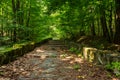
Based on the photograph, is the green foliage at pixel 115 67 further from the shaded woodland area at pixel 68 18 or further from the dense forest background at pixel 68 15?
the dense forest background at pixel 68 15

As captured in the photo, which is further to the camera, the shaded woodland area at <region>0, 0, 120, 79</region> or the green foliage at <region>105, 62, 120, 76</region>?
the shaded woodland area at <region>0, 0, 120, 79</region>

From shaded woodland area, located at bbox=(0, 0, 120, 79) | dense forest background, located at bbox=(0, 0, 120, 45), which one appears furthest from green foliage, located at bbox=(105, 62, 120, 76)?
dense forest background, located at bbox=(0, 0, 120, 45)

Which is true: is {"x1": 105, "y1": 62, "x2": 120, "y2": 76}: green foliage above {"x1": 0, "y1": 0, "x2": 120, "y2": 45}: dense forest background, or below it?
below

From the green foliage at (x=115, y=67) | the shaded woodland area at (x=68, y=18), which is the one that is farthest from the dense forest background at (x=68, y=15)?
the green foliage at (x=115, y=67)

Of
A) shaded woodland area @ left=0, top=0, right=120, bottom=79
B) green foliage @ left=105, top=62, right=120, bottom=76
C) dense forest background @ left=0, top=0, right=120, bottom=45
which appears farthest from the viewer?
dense forest background @ left=0, top=0, right=120, bottom=45

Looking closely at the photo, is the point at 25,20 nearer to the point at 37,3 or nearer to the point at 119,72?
the point at 37,3

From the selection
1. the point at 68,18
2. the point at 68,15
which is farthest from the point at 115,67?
the point at 68,18

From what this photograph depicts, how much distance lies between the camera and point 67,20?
89.1 ft

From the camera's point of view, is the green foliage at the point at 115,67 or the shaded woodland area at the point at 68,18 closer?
the green foliage at the point at 115,67

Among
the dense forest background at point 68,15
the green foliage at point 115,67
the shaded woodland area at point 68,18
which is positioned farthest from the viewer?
the dense forest background at point 68,15

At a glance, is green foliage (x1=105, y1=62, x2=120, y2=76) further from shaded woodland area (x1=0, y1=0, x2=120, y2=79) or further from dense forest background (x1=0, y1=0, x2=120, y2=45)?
dense forest background (x1=0, y1=0, x2=120, y2=45)

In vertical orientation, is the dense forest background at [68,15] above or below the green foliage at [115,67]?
above

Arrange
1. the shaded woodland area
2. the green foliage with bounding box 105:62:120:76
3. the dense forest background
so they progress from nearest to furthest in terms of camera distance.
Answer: the green foliage with bounding box 105:62:120:76
the shaded woodland area
the dense forest background

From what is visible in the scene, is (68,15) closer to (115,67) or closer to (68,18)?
A: (68,18)
